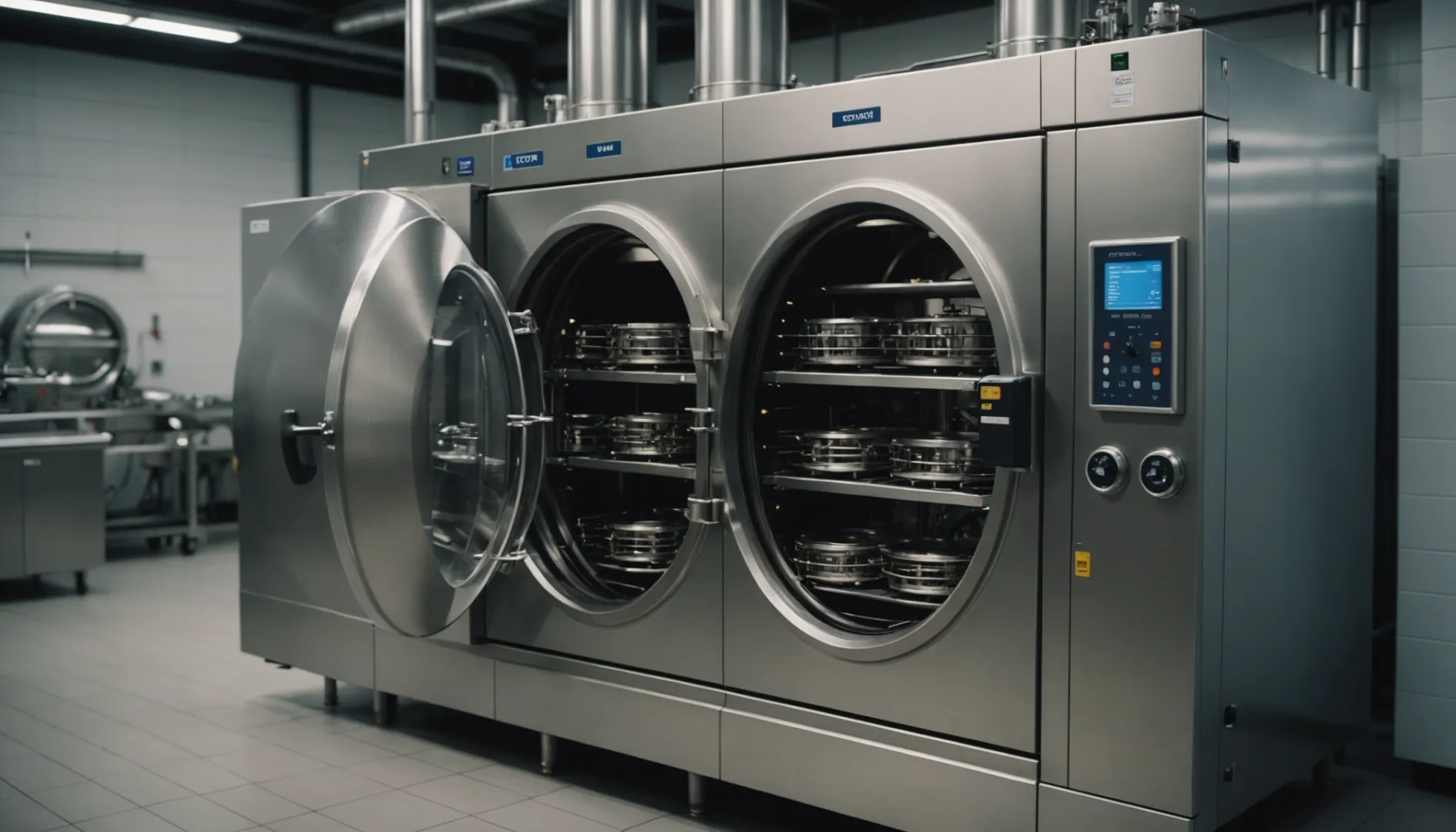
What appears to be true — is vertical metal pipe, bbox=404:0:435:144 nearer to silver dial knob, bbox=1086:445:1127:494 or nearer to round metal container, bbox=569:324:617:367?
round metal container, bbox=569:324:617:367

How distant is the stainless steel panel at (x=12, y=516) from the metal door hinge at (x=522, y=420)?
4243 millimetres

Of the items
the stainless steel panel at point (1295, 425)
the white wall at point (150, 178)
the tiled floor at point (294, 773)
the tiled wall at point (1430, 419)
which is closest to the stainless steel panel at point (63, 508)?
the tiled floor at point (294, 773)

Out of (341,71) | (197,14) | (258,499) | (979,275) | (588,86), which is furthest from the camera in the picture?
(341,71)

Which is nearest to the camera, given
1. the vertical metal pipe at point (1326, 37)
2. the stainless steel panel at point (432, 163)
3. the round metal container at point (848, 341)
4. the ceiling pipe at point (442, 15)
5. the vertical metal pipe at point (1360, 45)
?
the round metal container at point (848, 341)

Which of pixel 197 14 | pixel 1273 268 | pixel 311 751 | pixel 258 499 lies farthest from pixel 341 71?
pixel 1273 268

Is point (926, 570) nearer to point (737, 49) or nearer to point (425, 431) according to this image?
point (425, 431)

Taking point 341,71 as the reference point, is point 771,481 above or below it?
below

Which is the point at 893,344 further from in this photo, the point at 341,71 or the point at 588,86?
the point at 341,71

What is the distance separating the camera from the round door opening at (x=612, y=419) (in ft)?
13.1

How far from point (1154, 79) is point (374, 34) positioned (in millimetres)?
6797

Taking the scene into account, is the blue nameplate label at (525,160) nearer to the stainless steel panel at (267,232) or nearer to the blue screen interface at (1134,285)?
the stainless steel panel at (267,232)

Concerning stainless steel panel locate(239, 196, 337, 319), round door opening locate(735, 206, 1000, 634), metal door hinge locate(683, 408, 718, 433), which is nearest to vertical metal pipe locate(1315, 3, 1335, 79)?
round door opening locate(735, 206, 1000, 634)

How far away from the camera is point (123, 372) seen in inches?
332

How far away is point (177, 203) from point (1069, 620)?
7.70 meters
